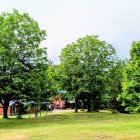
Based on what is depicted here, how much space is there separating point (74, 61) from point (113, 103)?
10.7 m

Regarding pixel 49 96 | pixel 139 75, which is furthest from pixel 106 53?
pixel 139 75

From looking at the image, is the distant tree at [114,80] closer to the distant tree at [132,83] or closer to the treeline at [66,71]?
the treeline at [66,71]

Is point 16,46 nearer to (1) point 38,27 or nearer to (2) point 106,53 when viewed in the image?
(1) point 38,27

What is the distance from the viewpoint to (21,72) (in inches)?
1607

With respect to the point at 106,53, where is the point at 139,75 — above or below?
below

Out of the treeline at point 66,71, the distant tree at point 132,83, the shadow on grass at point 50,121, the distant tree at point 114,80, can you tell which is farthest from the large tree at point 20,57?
the distant tree at point 114,80

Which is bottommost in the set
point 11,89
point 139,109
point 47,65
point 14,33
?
point 139,109

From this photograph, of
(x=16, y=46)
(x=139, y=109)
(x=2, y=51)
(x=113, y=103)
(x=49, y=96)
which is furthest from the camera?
(x=113, y=103)

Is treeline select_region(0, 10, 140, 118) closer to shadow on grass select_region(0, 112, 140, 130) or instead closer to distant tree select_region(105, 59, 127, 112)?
distant tree select_region(105, 59, 127, 112)

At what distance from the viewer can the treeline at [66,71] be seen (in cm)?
3406

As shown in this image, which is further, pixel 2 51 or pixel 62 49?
pixel 62 49

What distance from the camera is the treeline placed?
34.1 metres

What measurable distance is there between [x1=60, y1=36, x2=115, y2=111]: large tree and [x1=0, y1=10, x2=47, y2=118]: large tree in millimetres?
12581

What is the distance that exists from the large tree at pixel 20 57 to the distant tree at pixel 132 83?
10614 mm
